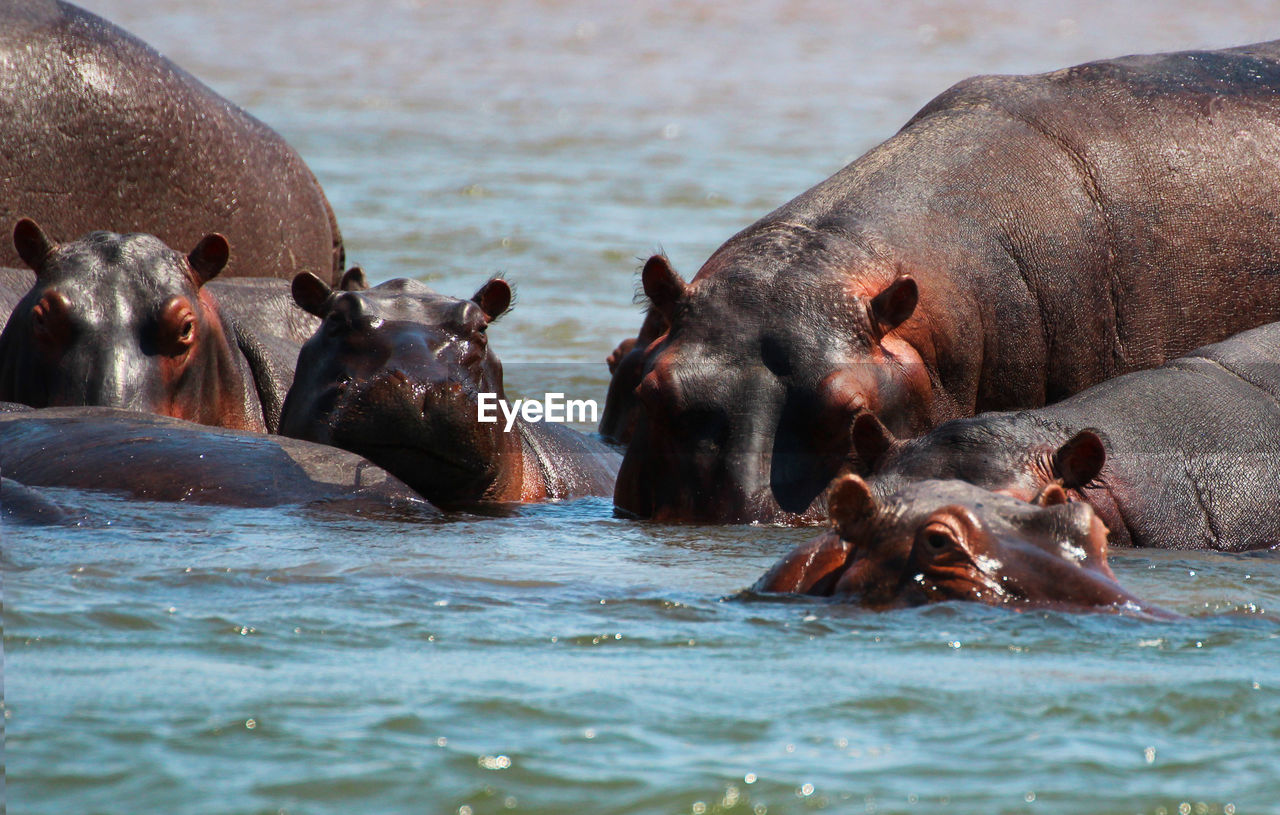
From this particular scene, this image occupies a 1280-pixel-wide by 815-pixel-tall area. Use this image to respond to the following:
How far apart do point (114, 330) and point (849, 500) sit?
3.50 meters

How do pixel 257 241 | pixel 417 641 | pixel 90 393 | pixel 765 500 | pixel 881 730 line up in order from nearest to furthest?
pixel 881 730 < pixel 417 641 < pixel 765 500 < pixel 90 393 < pixel 257 241

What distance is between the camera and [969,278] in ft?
23.3

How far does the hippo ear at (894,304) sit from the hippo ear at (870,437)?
2.69 ft

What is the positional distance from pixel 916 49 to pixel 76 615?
1068 inches

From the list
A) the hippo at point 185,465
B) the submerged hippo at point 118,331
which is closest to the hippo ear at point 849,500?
the hippo at point 185,465

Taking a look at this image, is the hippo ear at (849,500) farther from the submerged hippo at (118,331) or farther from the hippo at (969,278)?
the submerged hippo at (118,331)

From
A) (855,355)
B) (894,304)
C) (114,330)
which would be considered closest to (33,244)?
→ (114,330)

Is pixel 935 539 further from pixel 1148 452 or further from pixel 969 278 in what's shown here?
pixel 969 278

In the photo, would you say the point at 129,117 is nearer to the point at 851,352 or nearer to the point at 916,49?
the point at 851,352

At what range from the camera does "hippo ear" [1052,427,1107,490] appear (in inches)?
216

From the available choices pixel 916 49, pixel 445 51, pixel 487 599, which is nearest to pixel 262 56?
pixel 445 51

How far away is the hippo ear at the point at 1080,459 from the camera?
550cm

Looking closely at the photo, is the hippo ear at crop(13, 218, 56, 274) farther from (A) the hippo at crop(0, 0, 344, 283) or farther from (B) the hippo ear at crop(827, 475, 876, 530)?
(B) the hippo ear at crop(827, 475, 876, 530)

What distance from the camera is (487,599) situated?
4855 millimetres
